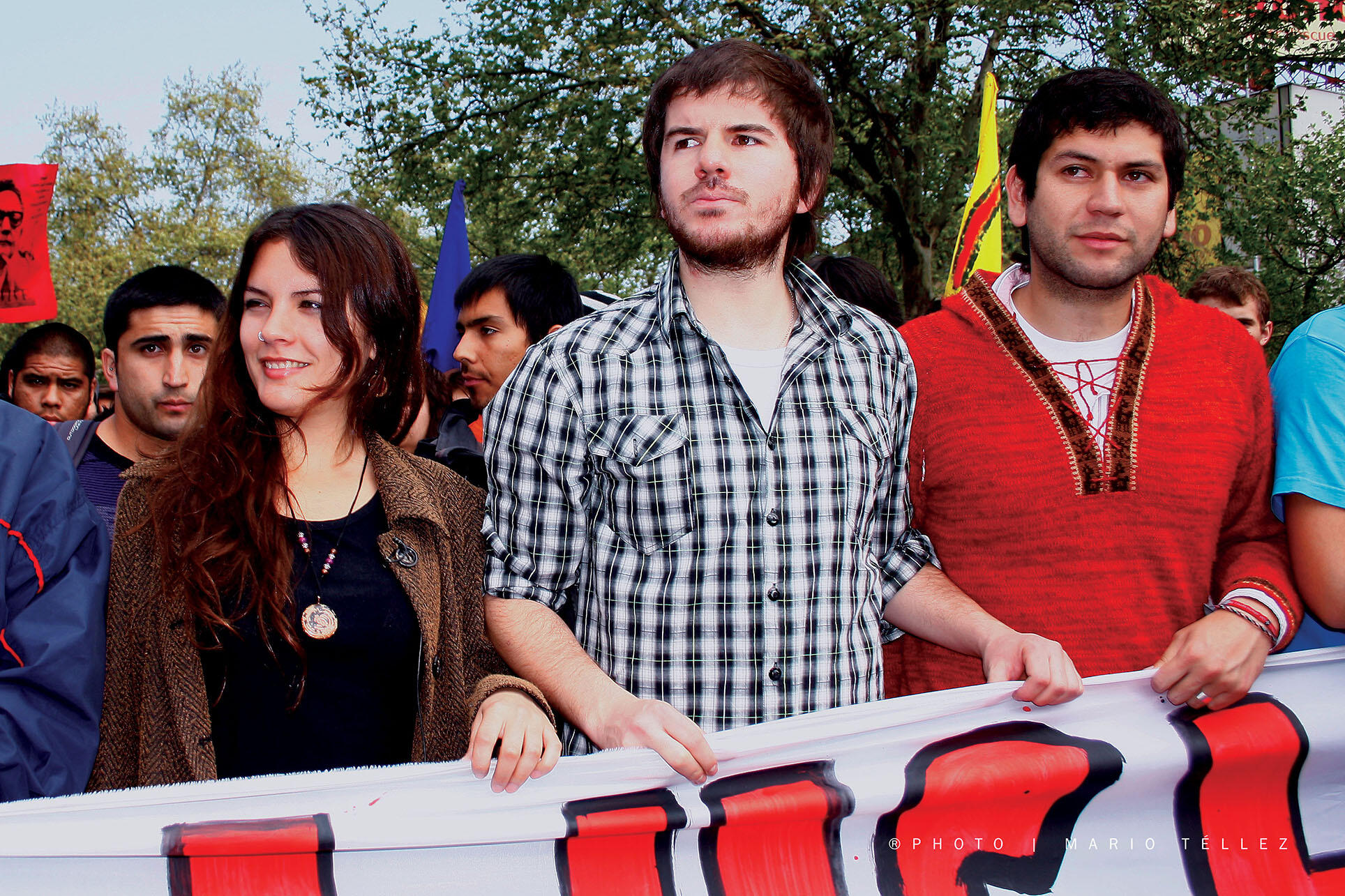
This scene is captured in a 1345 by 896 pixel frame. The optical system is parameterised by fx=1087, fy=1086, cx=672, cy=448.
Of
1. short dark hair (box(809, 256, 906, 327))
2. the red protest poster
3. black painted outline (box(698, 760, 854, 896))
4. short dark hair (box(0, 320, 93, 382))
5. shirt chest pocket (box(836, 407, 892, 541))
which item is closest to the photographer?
black painted outline (box(698, 760, 854, 896))

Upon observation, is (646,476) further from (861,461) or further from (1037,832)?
(1037,832)

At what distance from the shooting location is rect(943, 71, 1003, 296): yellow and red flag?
5863mm

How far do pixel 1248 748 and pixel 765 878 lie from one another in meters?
1.03

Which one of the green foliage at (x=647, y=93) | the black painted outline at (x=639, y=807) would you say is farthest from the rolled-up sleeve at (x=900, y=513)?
the green foliage at (x=647, y=93)

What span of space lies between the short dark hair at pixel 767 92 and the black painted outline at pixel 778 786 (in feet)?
4.04

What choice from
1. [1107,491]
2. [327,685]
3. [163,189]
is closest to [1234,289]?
[1107,491]

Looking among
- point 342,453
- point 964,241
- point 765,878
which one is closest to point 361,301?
point 342,453

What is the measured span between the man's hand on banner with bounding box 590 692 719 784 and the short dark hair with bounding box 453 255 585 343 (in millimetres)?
2610

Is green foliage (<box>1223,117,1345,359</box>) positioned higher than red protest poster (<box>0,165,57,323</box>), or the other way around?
green foliage (<box>1223,117,1345,359</box>)

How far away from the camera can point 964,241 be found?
6.03 metres

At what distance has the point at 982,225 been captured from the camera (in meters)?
5.98

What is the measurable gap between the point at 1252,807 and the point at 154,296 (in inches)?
143

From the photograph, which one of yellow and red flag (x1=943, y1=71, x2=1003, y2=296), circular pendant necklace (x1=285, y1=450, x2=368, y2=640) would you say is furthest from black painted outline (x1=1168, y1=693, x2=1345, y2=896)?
yellow and red flag (x1=943, y1=71, x2=1003, y2=296)

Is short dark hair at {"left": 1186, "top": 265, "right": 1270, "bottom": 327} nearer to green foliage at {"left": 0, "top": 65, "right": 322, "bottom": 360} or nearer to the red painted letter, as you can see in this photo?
the red painted letter
